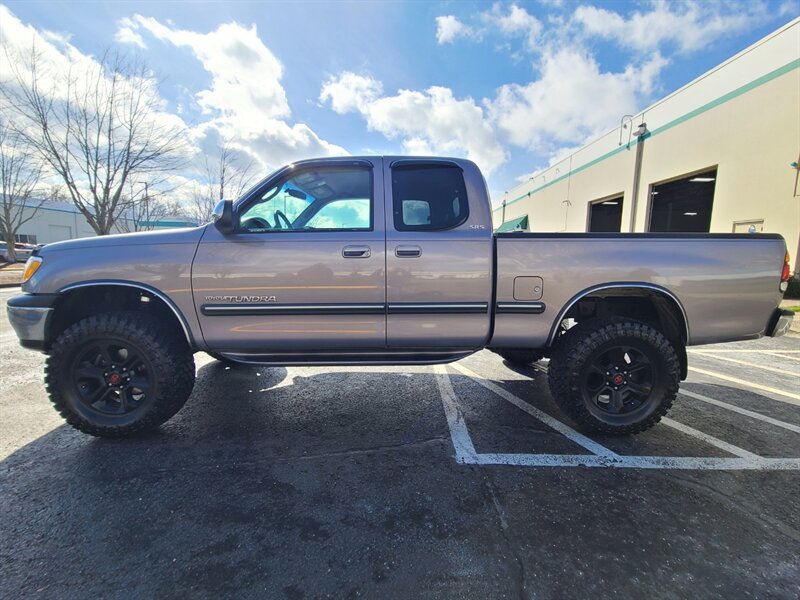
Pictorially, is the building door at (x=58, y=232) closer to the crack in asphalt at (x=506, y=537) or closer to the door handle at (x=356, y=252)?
the door handle at (x=356, y=252)

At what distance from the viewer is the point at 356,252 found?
2.87 m

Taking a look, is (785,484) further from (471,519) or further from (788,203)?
(788,203)

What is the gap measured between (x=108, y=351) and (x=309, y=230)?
74.4 inches

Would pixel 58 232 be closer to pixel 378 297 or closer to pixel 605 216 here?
pixel 605 216

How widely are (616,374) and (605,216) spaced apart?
23677mm

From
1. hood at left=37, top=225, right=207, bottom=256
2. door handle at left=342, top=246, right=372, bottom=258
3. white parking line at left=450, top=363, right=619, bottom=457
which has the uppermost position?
hood at left=37, top=225, right=207, bottom=256

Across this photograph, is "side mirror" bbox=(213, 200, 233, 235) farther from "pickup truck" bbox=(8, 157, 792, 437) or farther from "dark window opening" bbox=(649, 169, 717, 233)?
"dark window opening" bbox=(649, 169, 717, 233)

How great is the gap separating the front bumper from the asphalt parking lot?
0.82 meters

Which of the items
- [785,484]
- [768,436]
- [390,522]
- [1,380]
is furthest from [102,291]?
[768,436]

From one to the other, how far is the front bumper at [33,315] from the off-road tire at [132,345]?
0.15 meters

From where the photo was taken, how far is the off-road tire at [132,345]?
9.25 feet

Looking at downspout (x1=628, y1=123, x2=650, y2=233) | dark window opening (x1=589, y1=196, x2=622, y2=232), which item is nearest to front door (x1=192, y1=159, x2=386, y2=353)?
downspout (x1=628, y1=123, x2=650, y2=233)

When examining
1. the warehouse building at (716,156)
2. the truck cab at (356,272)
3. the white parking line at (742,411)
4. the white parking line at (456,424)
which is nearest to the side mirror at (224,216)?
the truck cab at (356,272)

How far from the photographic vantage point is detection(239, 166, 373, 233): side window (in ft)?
9.89
